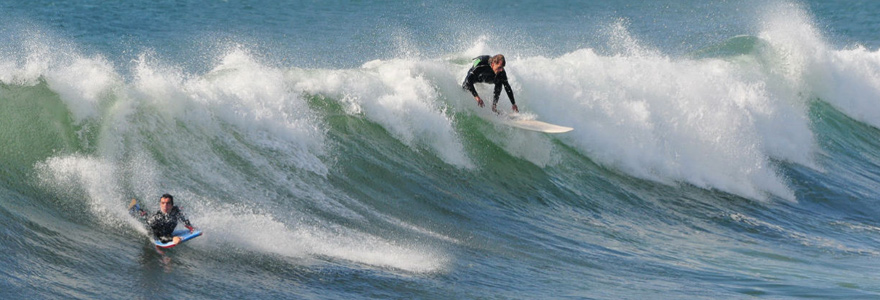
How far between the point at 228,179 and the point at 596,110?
7101 mm

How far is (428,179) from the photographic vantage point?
11867 mm

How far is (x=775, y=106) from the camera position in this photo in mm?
18547

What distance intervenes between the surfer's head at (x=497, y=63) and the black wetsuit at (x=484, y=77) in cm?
7

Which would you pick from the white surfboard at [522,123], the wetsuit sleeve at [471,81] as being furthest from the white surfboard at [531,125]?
the wetsuit sleeve at [471,81]

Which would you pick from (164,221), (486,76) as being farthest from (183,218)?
(486,76)

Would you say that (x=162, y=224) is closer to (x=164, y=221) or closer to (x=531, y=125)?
(x=164, y=221)

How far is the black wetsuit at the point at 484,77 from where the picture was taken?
40.9 ft

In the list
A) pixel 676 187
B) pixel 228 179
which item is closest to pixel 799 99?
pixel 676 187

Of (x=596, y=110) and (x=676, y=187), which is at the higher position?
(x=596, y=110)

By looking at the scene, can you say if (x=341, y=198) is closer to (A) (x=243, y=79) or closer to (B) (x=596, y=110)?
(A) (x=243, y=79)

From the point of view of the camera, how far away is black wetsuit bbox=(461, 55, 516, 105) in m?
12.5

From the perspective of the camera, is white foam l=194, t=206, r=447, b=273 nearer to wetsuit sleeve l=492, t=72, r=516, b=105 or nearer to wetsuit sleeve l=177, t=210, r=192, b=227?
wetsuit sleeve l=177, t=210, r=192, b=227

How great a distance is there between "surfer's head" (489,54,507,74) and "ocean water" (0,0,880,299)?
0.79 metres

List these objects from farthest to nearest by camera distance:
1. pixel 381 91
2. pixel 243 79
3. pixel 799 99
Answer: pixel 799 99 → pixel 381 91 → pixel 243 79
